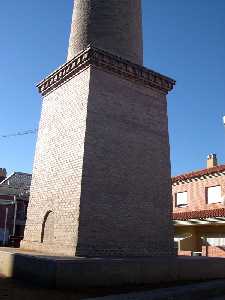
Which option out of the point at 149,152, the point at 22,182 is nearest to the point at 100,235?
the point at 149,152

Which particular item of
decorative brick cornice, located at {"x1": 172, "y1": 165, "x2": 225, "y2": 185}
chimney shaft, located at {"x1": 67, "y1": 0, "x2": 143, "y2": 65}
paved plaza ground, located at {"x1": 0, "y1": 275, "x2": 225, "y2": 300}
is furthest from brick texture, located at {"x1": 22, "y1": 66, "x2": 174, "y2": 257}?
decorative brick cornice, located at {"x1": 172, "y1": 165, "x2": 225, "y2": 185}

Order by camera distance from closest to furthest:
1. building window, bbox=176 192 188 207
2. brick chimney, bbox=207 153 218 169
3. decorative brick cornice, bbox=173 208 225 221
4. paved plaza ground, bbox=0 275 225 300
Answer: paved plaza ground, bbox=0 275 225 300 < decorative brick cornice, bbox=173 208 225 221 < building window, bbox=176 192 188 207 < brick chimney, bbox=207 153 218 169

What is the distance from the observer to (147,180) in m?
10.2

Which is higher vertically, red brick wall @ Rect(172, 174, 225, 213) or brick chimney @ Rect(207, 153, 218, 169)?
brick chimney @ Rect(207, 153, 218, 169)

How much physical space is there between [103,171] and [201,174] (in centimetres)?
1399

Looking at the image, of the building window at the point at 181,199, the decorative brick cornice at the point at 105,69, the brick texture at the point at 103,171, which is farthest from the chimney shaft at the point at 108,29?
the building window at the point at 181,199

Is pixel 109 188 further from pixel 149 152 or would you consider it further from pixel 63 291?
pixel 63 291

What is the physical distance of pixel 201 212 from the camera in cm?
1916

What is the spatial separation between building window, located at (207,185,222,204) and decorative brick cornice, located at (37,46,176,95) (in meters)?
11.2

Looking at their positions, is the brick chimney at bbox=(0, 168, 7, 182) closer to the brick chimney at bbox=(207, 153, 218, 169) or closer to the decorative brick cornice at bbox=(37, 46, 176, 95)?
the brick chimney at bbox=(207, 153, 218, 169)

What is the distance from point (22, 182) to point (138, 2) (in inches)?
1132

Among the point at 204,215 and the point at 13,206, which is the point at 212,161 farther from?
the point at 13,206

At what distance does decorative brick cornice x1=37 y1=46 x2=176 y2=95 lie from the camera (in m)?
9.97

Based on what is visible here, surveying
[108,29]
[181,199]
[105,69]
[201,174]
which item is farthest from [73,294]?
[181,199]
